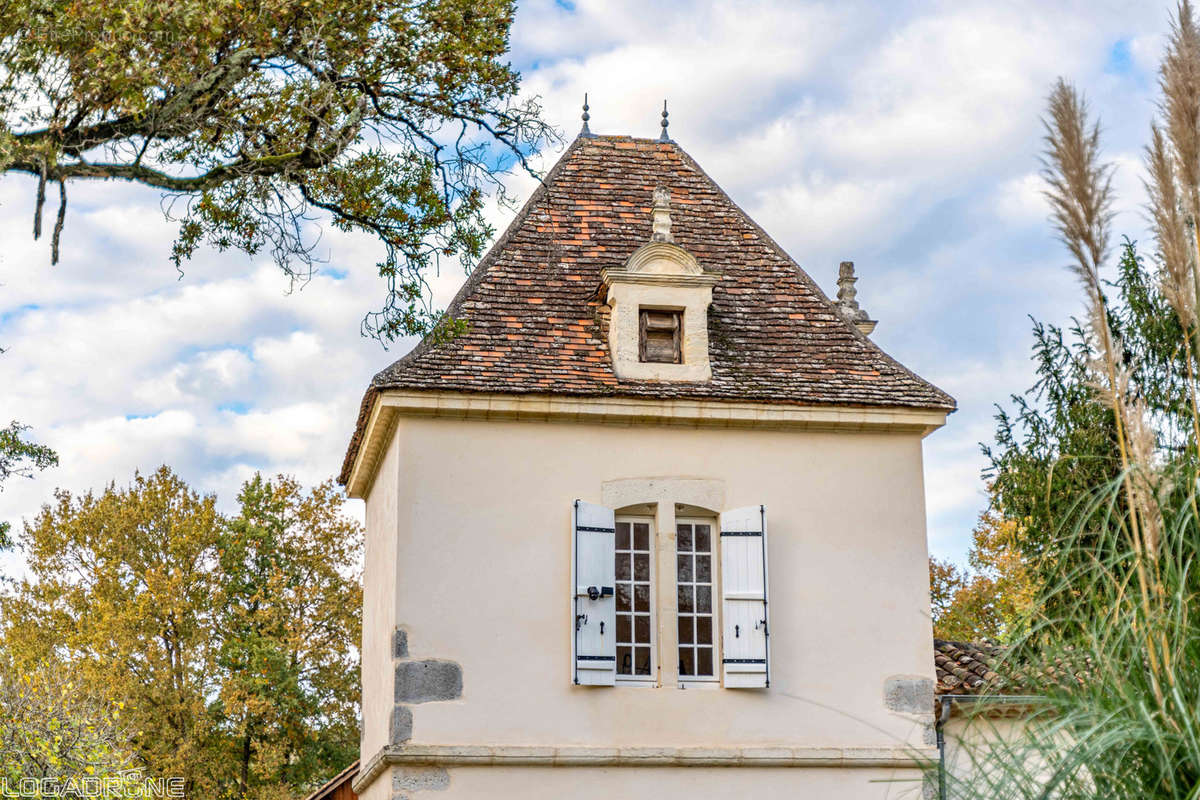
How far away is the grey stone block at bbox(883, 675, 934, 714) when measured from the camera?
1126cm

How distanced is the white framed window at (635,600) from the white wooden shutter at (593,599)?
18 centimetres

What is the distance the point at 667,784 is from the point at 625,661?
1008 millimetres

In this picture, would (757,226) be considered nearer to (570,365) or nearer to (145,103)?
(570,365)

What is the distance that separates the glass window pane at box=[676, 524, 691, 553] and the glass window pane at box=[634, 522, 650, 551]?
25 cm

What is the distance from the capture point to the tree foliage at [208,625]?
2442 centimetres

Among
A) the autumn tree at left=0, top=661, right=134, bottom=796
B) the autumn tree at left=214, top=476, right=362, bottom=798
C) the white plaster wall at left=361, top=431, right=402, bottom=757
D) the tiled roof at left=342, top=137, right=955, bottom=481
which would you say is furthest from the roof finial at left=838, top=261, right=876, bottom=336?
the autumn tree at left=214, top=476, right=362, bottom=798

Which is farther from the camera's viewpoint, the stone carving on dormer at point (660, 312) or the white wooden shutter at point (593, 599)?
the stone carving on dormer at point (660, 312)

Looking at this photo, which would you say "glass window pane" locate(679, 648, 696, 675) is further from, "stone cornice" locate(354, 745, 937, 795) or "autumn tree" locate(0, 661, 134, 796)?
"autumn tree" locate(0, 661, 134, 796)

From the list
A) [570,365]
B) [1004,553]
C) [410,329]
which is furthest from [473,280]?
[1004,553]

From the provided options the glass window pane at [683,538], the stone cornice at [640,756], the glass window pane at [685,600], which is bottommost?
the stone cornice at [640,756]

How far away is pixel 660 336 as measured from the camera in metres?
11.9

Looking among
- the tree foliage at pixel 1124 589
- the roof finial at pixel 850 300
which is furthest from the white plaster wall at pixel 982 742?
the roof finial at pixel 850 300

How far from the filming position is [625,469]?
11.4 meters

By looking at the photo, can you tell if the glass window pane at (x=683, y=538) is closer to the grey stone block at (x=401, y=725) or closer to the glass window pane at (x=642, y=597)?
the glass window pane at (x=642, y=597)
